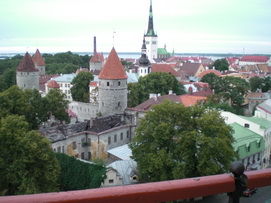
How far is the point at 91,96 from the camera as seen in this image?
148 feet

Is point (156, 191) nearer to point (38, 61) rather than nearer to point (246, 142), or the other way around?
point (246, 142)

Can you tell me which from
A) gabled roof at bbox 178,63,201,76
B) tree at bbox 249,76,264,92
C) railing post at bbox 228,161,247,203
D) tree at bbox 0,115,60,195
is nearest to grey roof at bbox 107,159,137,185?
tree at bbox 0,115,60,195

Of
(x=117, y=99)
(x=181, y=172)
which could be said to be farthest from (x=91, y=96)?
(x=181, y=172)

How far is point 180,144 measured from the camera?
1742 centimetres

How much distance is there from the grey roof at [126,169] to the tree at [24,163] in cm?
532

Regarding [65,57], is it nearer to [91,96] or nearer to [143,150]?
[91,96]

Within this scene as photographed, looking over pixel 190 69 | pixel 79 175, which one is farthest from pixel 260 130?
pixel 190 69

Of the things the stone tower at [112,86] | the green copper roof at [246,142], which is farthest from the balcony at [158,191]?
the stone tower at [112,86]

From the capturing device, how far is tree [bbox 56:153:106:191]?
62.1 ft

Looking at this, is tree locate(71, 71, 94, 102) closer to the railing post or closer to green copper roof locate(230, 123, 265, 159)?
green copper roof locate(230, 123, 265, 159)

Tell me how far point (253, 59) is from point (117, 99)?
12503 centimetres

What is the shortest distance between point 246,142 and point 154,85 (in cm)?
2140

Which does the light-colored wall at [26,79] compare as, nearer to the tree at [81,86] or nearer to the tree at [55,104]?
the tree at [81,86]

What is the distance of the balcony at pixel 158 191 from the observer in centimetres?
213
